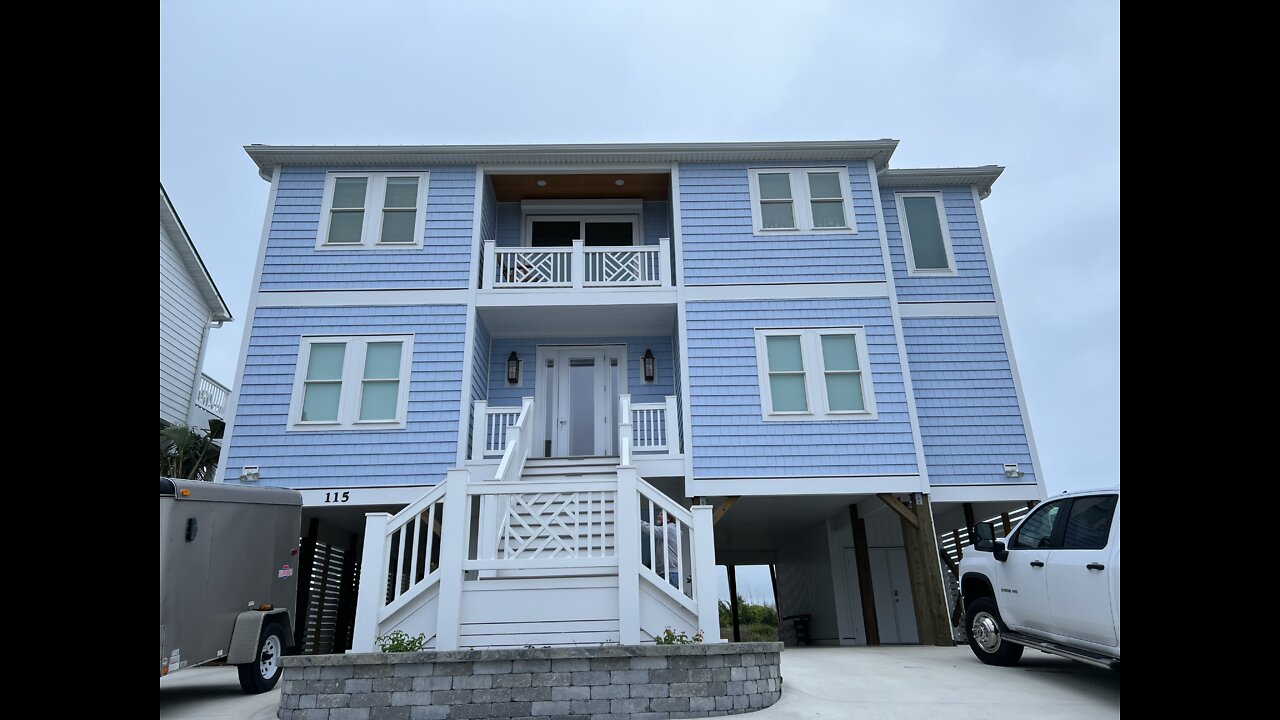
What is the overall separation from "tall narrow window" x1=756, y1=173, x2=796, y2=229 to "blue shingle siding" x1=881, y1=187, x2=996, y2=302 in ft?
6.60

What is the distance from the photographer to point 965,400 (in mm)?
12781

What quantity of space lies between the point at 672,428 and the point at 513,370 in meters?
3.43

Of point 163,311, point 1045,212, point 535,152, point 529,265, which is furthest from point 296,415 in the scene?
point 1045,212

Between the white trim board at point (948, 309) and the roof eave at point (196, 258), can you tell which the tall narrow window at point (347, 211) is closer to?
the roof eave at point (196, 258)

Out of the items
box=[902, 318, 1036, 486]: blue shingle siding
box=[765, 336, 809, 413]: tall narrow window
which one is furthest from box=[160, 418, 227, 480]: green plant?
box=[902, 318, 1036, 486]: blue shingle siding

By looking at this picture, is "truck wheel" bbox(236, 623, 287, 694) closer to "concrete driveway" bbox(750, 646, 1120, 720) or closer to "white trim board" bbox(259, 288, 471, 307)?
"concrete driveway" bbox(750, 646, 1120, 720)

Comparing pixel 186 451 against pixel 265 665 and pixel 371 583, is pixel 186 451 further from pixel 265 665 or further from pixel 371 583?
pixel 371 583

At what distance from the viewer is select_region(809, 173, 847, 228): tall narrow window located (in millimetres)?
13218

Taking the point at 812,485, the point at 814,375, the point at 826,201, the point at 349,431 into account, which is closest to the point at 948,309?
the point at 826,201

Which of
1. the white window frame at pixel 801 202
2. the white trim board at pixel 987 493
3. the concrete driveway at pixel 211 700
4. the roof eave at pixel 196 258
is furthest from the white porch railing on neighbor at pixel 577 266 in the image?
the roof eave at pixel 196 258

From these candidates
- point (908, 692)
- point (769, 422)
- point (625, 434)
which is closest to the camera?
point (908, 692)

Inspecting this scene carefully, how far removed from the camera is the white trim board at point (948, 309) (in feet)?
43.7
